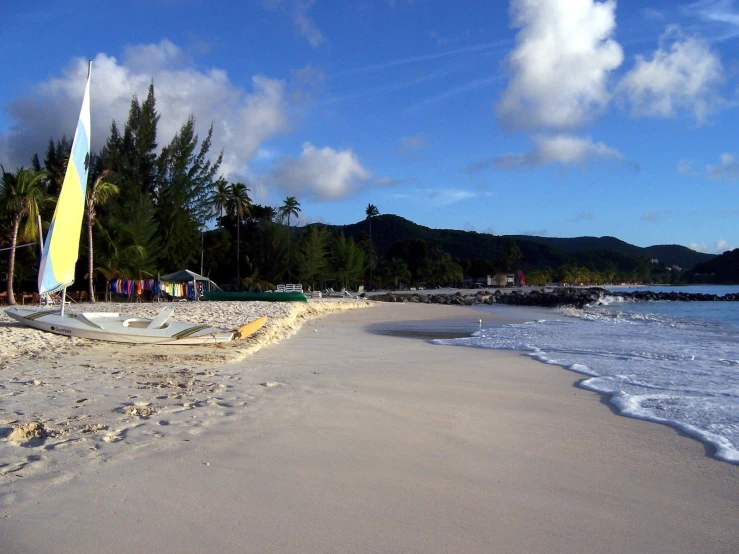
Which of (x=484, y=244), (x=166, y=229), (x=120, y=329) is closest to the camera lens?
(x=120, y=329)

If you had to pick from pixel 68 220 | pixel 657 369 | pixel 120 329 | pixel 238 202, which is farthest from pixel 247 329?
pixel 238 202

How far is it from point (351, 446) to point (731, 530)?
2455mm

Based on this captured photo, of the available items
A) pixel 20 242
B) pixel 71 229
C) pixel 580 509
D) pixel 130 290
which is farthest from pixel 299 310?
pixel 580 509

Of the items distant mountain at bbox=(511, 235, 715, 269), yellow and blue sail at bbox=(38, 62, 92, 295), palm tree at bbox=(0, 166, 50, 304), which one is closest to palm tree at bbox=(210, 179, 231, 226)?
palm tree at bbox=(0, 166, 50, 304)

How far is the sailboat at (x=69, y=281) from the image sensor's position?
951 centimetres

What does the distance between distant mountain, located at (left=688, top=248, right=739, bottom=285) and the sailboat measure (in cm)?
13763

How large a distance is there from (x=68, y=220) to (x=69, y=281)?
4.31ft

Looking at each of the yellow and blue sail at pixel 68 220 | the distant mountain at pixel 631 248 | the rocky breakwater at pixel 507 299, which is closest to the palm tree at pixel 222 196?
the rocky breakwater at pixel 507 299

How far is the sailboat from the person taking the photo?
9.51 metres

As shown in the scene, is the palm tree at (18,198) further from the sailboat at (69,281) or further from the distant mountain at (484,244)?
the distant mountain at (484,244)

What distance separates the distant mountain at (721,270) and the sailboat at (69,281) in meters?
138

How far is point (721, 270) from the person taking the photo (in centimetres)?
12825

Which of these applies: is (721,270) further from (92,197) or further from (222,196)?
(92,197)

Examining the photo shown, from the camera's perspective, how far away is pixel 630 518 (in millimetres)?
3312
